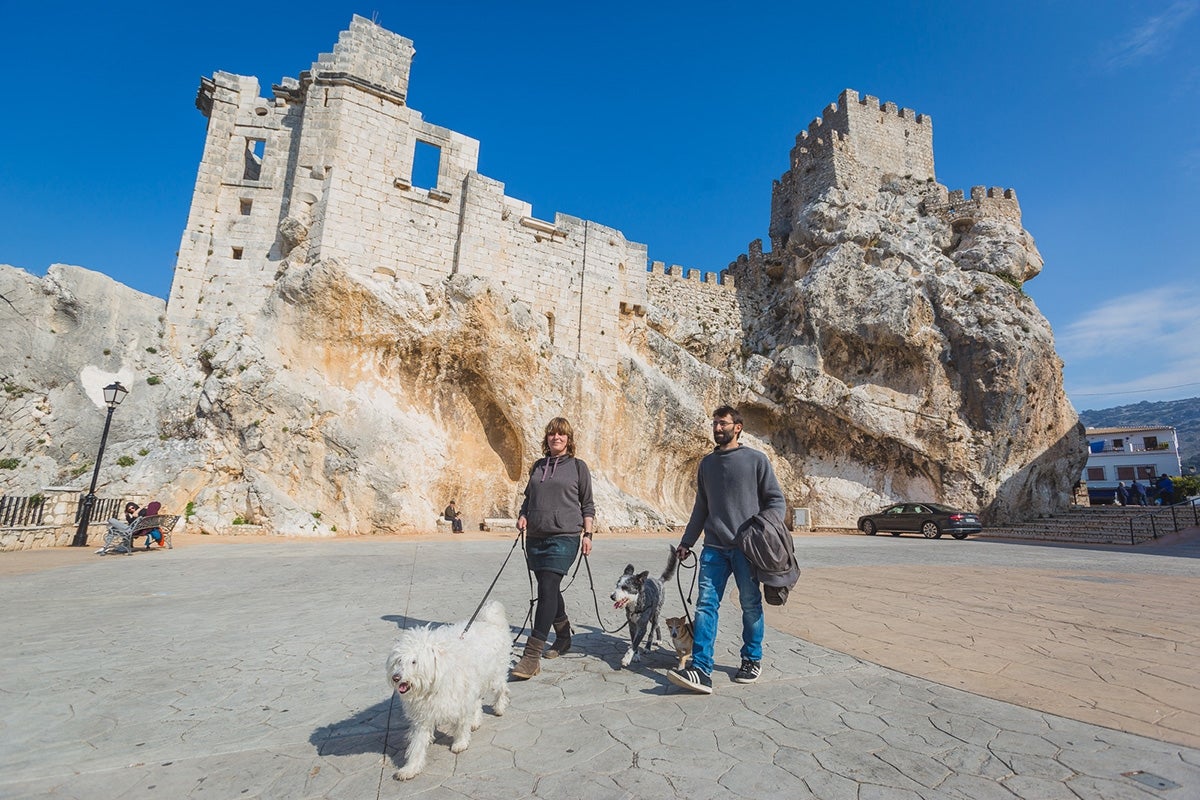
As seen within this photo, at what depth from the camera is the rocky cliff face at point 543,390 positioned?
1532 centimetres

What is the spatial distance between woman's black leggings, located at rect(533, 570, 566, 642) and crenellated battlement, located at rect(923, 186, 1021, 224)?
32167 mm

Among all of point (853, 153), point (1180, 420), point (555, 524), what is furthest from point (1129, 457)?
point (1180, 420)

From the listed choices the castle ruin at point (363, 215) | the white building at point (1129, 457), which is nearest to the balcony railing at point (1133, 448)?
the white building at point (1129, 457)

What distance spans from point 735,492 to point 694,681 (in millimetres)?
1274

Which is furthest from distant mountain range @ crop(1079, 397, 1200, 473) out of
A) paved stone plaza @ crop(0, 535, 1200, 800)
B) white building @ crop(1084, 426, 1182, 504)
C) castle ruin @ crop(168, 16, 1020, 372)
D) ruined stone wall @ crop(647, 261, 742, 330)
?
paved stone plaza @ crop(0, 535, 1200, 800)

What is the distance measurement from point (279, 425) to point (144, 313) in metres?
6.10

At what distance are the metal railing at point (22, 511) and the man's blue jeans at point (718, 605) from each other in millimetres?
13653

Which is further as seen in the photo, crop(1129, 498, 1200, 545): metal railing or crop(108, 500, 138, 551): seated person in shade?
crop(1129, 498, 1200, 545): metal railing

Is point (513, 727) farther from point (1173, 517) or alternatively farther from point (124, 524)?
point (1173, 517)

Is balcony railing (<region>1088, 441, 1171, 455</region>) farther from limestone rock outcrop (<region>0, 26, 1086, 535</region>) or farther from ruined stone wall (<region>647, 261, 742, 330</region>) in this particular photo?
ruined stone wall (<region>647, 261, 742, 330</region>)

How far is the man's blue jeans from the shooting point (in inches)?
141

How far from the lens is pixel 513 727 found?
300cm

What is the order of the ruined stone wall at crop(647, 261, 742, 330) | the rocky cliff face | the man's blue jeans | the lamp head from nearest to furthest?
1. the man's blue jeans
2. the lamp head
3. the rocky cliff face
4. the ruined stone wall at crop(647, 261, 742, 330)

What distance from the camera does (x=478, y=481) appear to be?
19.0m
